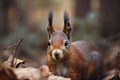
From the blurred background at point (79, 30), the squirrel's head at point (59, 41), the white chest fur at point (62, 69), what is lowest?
the blurred background at point (79, 30)

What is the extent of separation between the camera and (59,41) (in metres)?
6.53

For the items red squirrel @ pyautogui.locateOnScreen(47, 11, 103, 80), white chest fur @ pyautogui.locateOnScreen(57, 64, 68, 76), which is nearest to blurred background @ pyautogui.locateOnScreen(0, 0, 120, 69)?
red squirrel @ pyautogui.locateOnScreen(47, 11, 103, 80)

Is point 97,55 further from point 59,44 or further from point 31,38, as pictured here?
point 31,38

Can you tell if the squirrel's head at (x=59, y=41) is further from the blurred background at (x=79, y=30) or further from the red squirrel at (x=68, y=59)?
the blurred background at (x=79, y=30)

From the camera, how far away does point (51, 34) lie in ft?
22.1

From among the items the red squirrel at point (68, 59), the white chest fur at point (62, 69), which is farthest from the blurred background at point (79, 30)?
the white chest fur at point (62, 69)

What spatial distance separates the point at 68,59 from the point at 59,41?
37 centimetres

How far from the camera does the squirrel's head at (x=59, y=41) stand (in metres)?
6.43

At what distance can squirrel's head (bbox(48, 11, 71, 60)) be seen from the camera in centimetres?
643

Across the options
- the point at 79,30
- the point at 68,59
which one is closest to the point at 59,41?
the point at 68,59

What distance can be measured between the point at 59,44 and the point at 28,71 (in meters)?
0.87

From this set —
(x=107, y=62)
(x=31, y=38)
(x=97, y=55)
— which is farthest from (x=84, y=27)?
(x=97, y=55)

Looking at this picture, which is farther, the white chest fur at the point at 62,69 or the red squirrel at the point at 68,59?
the white chest fur at the point at 62,69

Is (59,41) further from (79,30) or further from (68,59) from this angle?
(79,30)
